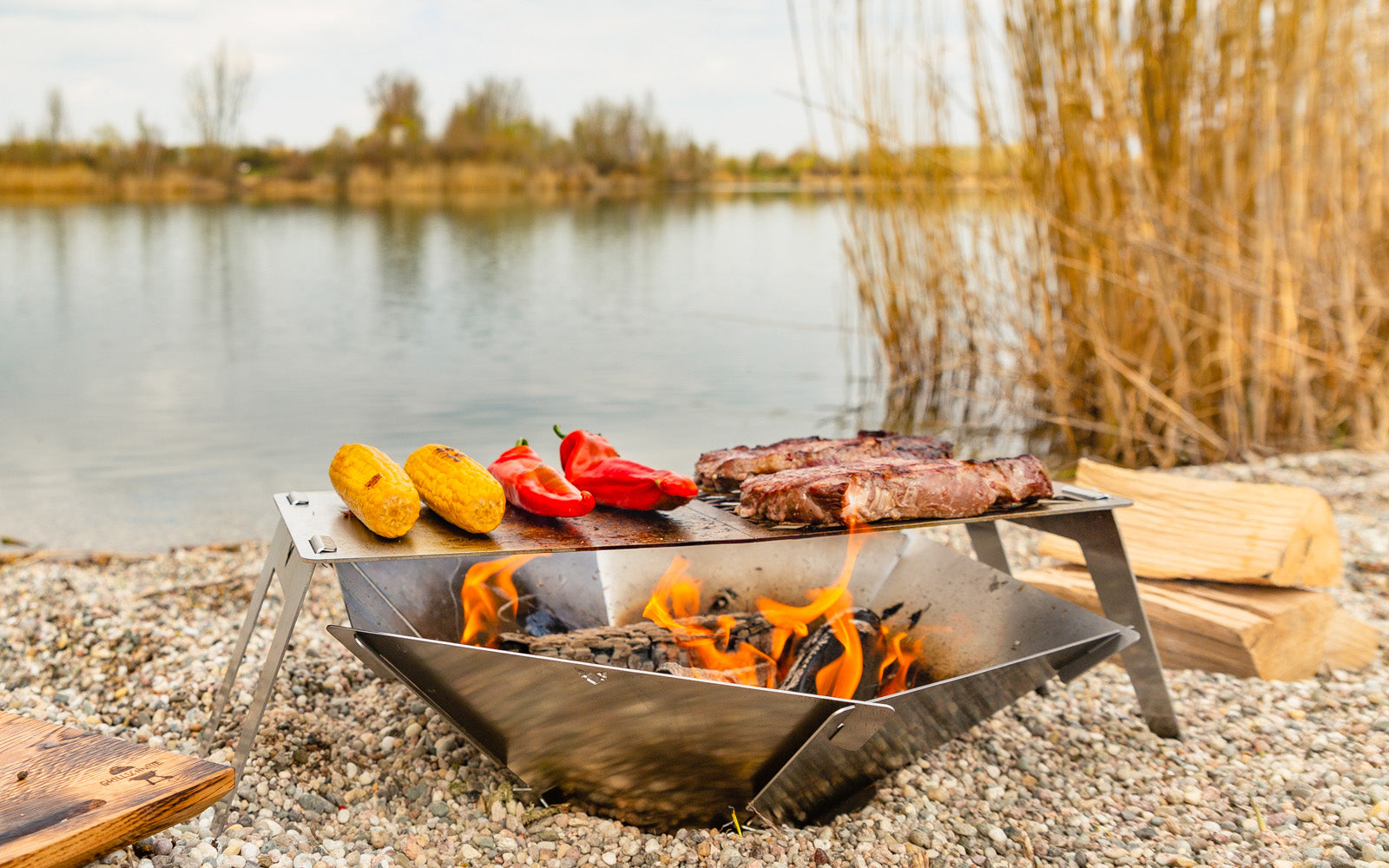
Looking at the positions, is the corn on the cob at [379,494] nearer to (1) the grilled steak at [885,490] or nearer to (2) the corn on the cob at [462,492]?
(2) the corn on the cob at [462,492]

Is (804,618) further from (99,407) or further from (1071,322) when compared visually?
(99,407)

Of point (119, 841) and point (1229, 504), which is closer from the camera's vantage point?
point (119, 841)

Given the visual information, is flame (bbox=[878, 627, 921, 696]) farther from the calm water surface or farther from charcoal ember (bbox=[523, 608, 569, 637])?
the calm water surface

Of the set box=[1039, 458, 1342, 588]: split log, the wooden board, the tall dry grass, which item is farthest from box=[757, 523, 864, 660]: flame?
the tall dry grass

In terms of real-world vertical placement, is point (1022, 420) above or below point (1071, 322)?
below

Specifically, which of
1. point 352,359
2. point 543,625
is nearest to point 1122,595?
point 543,625

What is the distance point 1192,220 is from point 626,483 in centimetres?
373

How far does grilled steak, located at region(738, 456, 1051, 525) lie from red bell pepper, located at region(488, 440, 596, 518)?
0.96ft

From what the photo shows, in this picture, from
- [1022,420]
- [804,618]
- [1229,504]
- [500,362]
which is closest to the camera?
[804,618]

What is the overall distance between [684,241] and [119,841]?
16.4 m

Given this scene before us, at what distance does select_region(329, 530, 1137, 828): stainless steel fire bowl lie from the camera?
63.6 inches

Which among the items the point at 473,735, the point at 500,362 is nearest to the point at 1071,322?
the point at 473,735

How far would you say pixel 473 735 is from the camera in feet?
5.95

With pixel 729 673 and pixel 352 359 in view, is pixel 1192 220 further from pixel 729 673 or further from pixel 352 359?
pixel 352 359
